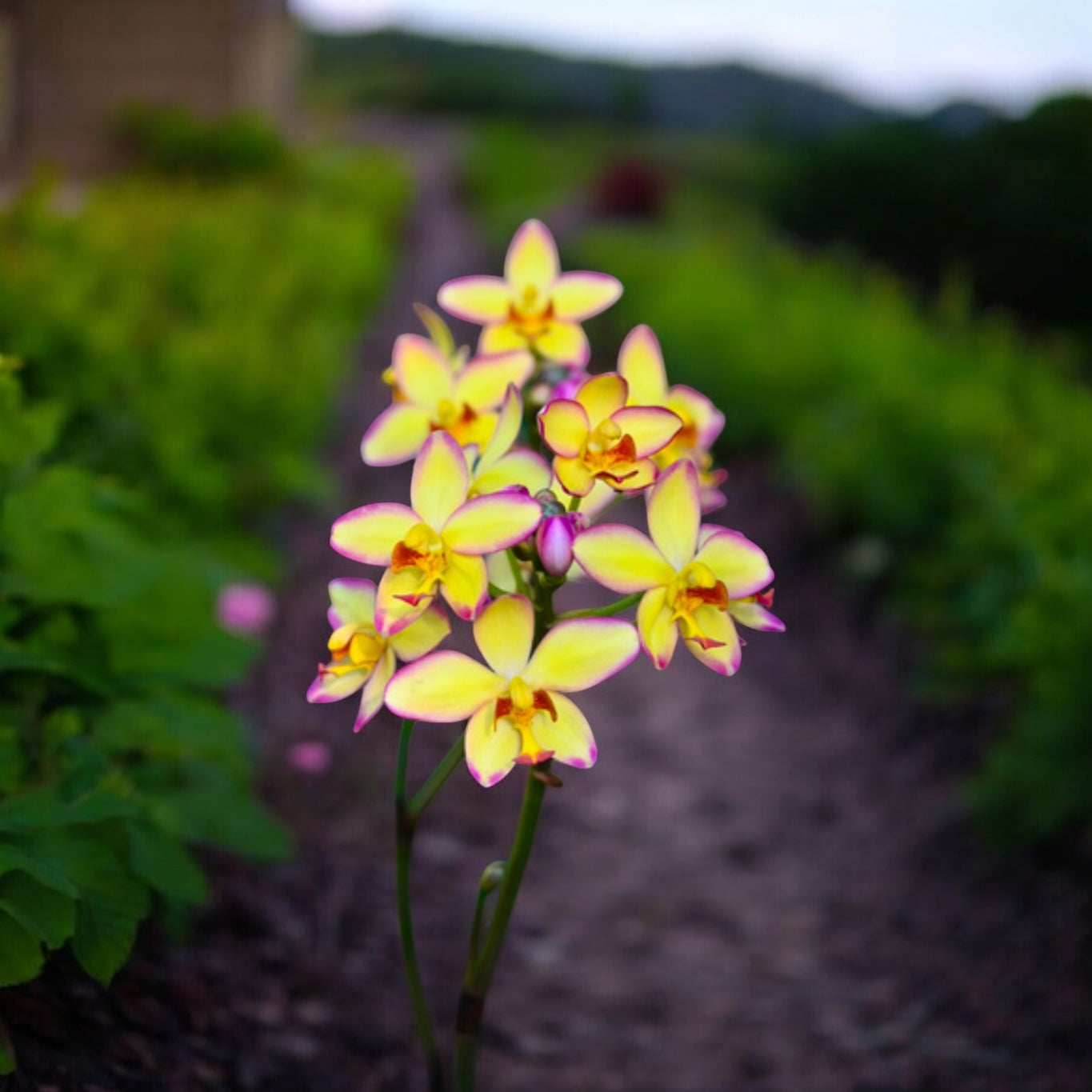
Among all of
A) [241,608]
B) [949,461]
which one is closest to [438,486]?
[241,608]

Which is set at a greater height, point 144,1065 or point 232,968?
point 144,1065

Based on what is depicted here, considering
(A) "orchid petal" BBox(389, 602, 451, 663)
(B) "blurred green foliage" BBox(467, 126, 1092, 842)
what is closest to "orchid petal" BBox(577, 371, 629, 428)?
(A) "orchid petal" BBox(389, 602, 451, 663)

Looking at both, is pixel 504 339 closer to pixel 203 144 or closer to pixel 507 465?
pixel 507 465

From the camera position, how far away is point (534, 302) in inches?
50.8

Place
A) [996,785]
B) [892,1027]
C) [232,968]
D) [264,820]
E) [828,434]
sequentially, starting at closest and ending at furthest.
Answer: [264,820] → [232,968] → [892,1027] → [996,785] → [828,434]

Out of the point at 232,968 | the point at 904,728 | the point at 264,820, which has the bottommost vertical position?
the point at 904,728

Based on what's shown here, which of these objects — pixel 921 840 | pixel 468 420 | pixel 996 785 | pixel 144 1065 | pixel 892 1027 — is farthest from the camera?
pixel 921 840

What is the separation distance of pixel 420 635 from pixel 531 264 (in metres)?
0.47

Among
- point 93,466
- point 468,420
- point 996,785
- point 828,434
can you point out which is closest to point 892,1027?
point 996,785

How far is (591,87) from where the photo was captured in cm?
3762

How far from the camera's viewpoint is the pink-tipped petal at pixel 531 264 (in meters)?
1.30

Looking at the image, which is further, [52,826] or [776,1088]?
[776,1088]

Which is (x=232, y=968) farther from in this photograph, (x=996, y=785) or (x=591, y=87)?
(x=591, y=87)

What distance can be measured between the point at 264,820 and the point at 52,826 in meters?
0.43
